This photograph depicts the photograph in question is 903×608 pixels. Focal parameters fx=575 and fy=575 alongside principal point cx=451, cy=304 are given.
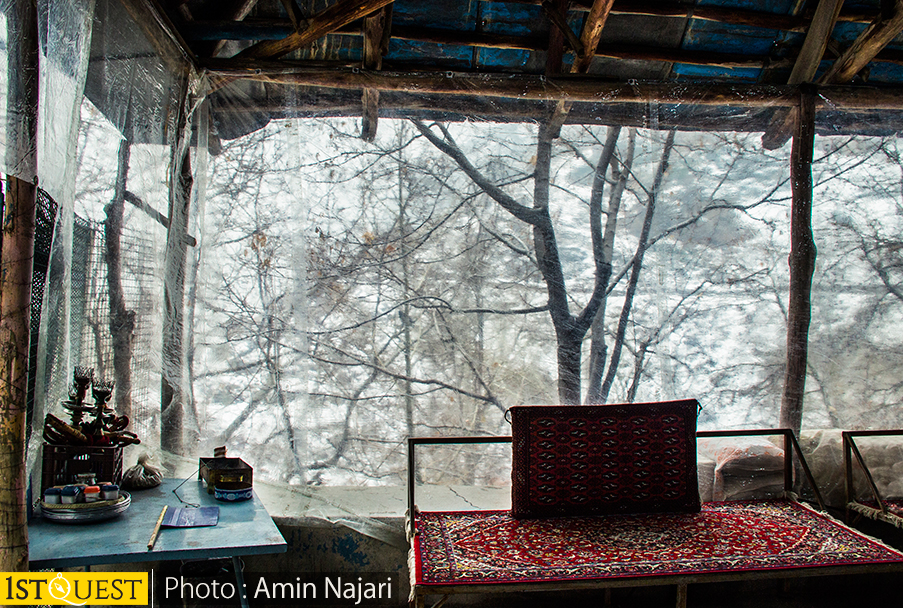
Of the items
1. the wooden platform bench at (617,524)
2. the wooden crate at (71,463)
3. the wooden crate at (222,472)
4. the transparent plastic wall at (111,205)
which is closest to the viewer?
the transparent plastic wall at (111,205)

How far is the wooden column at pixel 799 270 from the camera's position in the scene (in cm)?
270

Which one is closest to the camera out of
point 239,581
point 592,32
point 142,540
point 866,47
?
point 142,540

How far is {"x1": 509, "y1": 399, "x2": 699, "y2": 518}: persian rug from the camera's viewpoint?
236 cm

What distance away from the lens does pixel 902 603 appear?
250 centimetres

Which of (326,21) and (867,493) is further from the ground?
(326,21)

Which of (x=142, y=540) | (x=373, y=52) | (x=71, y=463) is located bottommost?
(x=142, y=540)

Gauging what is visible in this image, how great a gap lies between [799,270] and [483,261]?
4.96ft

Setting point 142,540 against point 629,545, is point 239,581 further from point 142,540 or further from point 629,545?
point 629,545

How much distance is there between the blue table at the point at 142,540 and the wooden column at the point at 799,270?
93.0 inches

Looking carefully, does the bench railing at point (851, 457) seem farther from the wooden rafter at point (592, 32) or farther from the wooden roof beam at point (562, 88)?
the wooden rafter at point (592, 32)

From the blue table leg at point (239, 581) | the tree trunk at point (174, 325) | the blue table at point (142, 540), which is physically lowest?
the blue table leg at point (239, 581)

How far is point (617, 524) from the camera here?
2.27m

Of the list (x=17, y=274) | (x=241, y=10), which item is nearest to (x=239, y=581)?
(x=17, y=274)

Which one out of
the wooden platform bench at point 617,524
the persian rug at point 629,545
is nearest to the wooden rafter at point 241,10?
the wooden platform bench at point 617,524
